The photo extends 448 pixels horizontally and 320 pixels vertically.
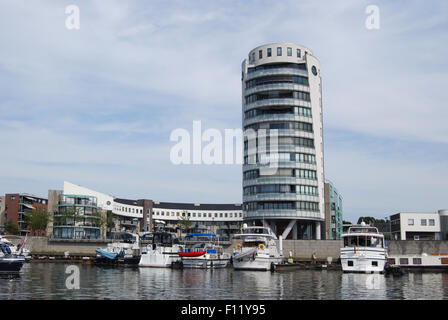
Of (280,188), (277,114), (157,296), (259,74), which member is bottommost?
(157,296)

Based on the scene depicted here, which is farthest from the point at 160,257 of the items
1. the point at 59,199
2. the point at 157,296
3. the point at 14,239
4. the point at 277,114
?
the point at 59,199

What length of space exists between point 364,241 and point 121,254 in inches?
1688

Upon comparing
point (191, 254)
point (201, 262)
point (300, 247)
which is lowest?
point (201, 262)

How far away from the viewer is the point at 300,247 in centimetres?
10656

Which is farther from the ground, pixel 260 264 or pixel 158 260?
pixel 158 260

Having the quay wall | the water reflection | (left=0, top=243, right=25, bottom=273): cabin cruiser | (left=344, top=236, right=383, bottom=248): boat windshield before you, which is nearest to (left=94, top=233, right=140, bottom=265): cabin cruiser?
the quay wall

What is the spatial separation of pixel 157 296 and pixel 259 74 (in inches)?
3692

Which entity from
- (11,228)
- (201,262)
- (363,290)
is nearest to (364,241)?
(201,262)

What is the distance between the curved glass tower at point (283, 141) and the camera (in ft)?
401

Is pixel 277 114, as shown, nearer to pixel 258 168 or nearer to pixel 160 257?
pixel 258 168

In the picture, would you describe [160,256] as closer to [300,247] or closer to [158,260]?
[158,260]

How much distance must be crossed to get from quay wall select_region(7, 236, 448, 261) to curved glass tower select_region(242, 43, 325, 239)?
51.7 feet

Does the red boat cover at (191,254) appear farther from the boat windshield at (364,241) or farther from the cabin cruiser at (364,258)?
the cabin cruiser at (364,258)

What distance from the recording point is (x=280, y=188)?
400 feet
